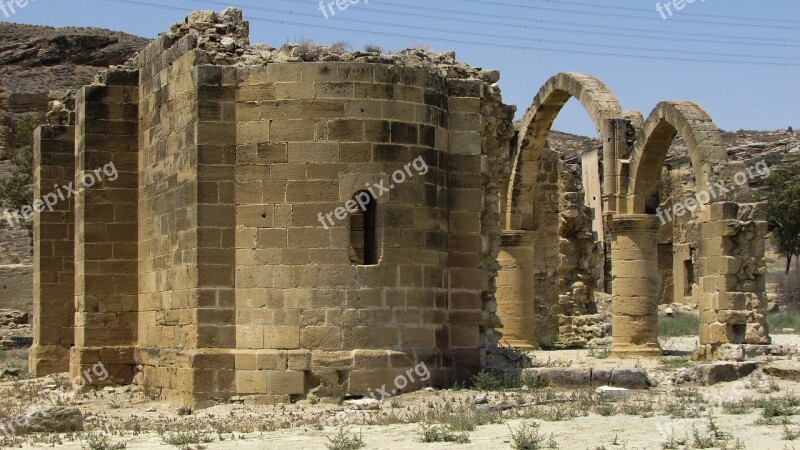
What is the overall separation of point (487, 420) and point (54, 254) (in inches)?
351

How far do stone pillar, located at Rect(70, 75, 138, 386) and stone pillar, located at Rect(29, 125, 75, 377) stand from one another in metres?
2.04

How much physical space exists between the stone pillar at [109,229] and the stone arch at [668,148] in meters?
8.20

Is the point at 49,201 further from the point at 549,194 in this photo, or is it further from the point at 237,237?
the point at 549,194

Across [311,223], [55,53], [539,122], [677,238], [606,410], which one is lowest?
[606,410]

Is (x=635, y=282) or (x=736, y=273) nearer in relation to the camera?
(x=736, y=273)

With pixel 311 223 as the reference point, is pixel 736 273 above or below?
below

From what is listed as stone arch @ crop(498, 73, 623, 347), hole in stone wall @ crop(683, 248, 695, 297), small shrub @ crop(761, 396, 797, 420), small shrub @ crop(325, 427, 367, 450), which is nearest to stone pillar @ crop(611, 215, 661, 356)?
stone arch @ crop(498, 73, 623, 347)

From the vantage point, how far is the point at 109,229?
15.6 m

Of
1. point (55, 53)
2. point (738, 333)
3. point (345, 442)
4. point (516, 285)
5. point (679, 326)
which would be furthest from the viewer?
point (55, 53)

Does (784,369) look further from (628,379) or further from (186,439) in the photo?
(186,439)

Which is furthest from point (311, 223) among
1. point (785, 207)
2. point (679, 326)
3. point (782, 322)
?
point (785, 207)

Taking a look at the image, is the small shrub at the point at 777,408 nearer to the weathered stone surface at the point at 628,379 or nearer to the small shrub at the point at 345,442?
the weathered stone surface at the point at 628,379

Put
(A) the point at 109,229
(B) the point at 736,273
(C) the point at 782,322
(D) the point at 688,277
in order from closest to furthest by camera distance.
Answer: (A) the point at 109,229 < (B) the point at 736,273 < (C) the point at 782,322 < (D) the point at 688,277

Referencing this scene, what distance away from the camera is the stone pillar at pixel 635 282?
20.1 meters
